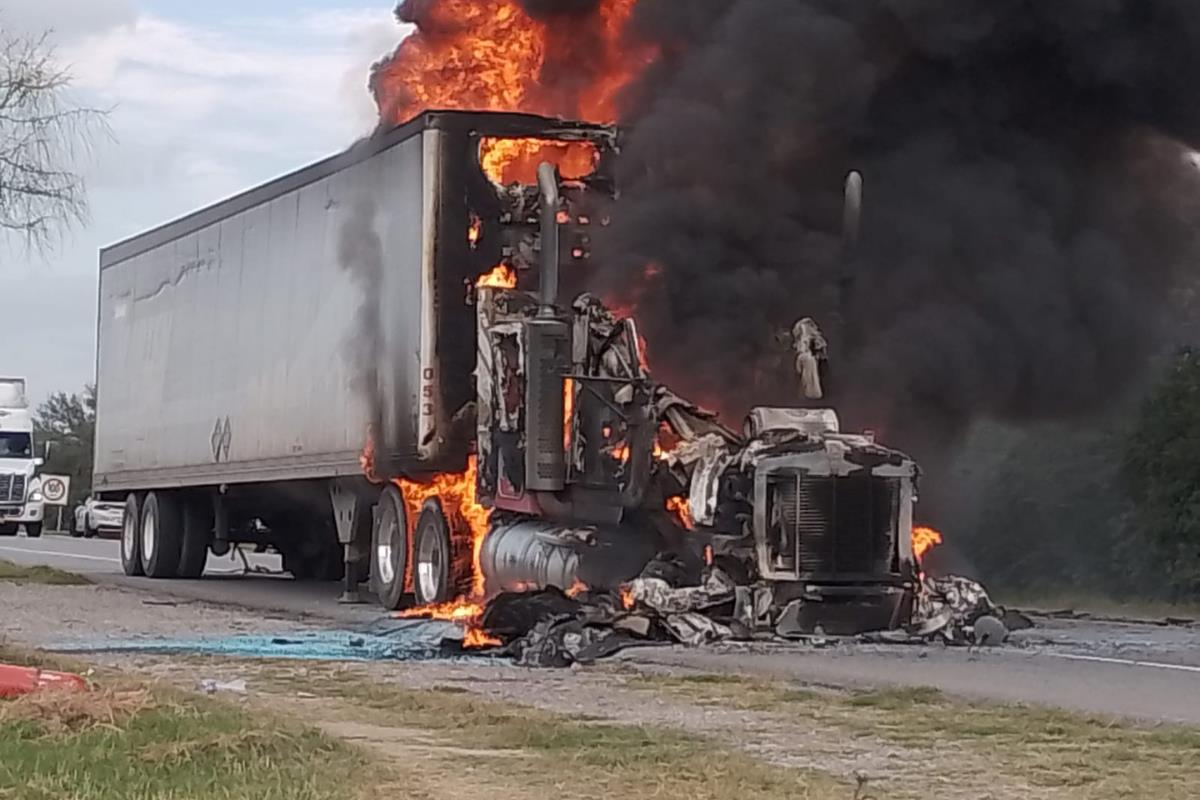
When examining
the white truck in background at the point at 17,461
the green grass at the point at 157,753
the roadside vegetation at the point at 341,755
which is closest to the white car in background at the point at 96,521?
the white truck in background at the point at 17,461

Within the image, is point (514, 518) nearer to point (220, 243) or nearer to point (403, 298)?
point (403, 298)

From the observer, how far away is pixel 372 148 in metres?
Result: 22.2

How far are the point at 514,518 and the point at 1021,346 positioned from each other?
16.7 feet

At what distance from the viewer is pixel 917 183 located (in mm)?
21359

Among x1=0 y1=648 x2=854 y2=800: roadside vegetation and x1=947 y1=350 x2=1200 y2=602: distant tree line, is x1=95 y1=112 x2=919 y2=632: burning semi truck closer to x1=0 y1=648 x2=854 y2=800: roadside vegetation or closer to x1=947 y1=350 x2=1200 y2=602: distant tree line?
x1=0 y1=648 x2=854 y2=800: roadside vegetation

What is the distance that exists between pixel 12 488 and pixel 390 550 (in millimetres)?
30615

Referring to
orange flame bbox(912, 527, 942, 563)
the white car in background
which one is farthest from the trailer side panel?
the white car in background

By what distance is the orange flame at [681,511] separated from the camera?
59.2 feet

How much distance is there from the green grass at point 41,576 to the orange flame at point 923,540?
39.3 feet

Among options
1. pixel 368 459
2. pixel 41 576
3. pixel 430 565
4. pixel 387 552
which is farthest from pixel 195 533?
pixel 430 565

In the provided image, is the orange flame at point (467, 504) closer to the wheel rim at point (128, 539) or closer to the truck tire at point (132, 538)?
the truck tire at point (132, 538)

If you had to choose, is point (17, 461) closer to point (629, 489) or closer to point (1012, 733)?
point (629, 489)

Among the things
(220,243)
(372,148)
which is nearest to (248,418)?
(220,243)

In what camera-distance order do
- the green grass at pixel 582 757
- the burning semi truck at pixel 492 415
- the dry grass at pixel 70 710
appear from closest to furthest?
the green grass at pixel 582 757
the dry grass at pixel 70 710
the burning semi truck at pixel 492 415
